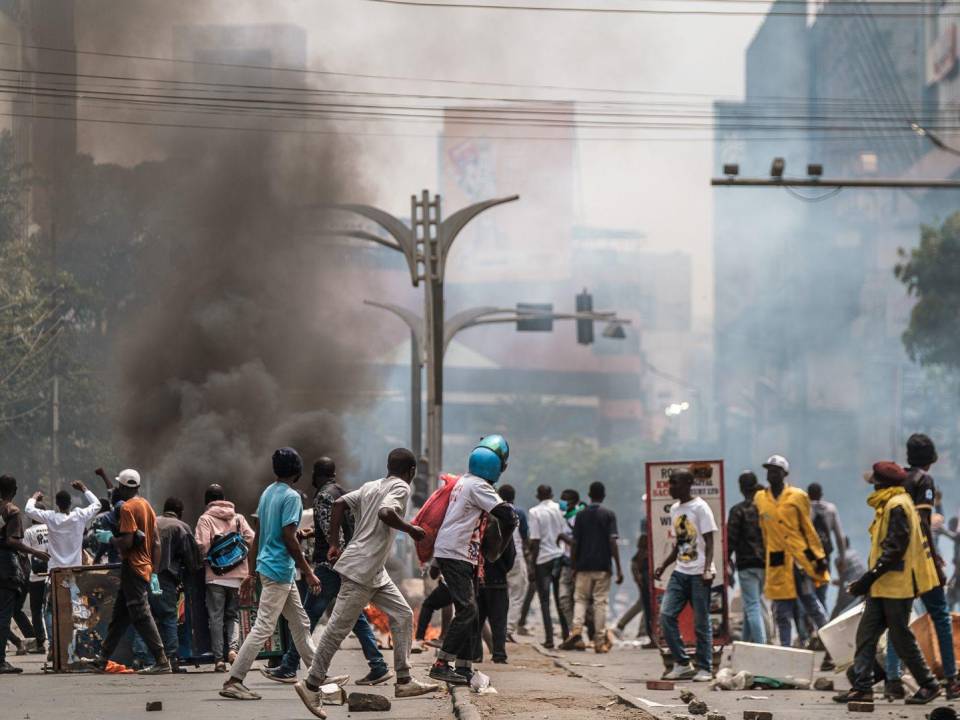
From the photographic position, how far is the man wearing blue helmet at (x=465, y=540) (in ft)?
29.7

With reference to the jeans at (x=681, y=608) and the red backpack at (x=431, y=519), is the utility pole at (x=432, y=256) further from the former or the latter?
the red backpack at (x=431, y=519)

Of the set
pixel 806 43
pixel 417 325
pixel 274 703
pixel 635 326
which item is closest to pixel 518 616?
pixel 417 325

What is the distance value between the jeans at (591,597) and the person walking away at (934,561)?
5559 mm

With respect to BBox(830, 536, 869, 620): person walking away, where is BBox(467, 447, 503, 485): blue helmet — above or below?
above

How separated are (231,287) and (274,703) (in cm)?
2198

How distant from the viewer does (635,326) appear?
450ft

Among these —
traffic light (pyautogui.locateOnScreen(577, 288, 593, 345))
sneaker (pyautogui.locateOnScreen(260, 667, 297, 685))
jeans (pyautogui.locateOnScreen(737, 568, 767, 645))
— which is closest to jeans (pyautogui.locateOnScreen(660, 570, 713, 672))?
jeans (pyautogui.locateOnScreen(737, 568, 767, 645))

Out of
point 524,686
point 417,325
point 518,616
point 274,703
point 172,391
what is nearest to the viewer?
point 274,703

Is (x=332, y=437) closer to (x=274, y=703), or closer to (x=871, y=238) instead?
(x=274, y=703)

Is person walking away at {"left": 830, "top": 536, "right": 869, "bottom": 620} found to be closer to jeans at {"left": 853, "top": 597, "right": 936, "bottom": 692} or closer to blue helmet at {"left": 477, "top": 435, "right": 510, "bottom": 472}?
jeans at {"left": 853, "top": 597, "right": 936, "bottom": 692}

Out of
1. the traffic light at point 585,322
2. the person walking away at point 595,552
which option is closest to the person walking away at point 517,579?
the person walking away at point 595,552

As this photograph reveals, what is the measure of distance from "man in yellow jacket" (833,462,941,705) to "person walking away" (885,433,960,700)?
0.13 metres

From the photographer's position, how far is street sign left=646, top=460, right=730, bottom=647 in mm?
12328

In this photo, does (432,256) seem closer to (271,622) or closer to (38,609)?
(38,609)
